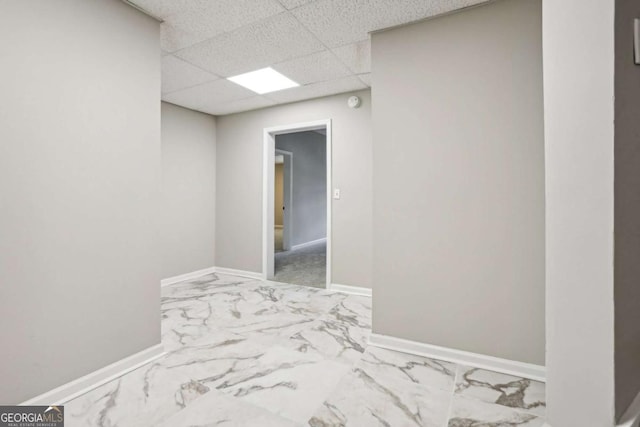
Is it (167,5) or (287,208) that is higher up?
(167,5)

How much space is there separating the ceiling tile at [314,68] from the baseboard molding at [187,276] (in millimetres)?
3029

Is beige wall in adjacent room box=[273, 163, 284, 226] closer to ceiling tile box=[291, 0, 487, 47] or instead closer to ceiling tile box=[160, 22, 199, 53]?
ceiling tile box=[160, 22, 199, 53]

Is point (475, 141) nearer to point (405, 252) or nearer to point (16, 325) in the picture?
point (405, 252)

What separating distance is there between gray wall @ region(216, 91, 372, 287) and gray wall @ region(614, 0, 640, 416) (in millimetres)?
2719

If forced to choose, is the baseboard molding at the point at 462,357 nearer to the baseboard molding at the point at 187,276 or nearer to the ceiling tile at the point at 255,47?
the ceiling tile at the point at 255,47

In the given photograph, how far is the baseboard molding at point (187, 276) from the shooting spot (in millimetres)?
4020

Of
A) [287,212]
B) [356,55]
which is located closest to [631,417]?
[356,55]

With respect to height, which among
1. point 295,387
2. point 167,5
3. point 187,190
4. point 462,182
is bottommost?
point 295,387

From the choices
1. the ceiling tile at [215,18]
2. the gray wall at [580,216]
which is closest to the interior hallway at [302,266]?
the ceiling tile at [215,18]

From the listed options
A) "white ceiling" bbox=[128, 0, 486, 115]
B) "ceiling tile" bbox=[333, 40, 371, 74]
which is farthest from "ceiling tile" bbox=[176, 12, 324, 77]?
"ceiling tile" bbox=[333, 40, 371, 74]

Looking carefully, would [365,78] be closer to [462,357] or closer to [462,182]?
[462,182]

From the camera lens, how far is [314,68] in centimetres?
300

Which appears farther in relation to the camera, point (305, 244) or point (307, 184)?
point (307, 184)

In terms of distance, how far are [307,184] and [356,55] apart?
481 cm
